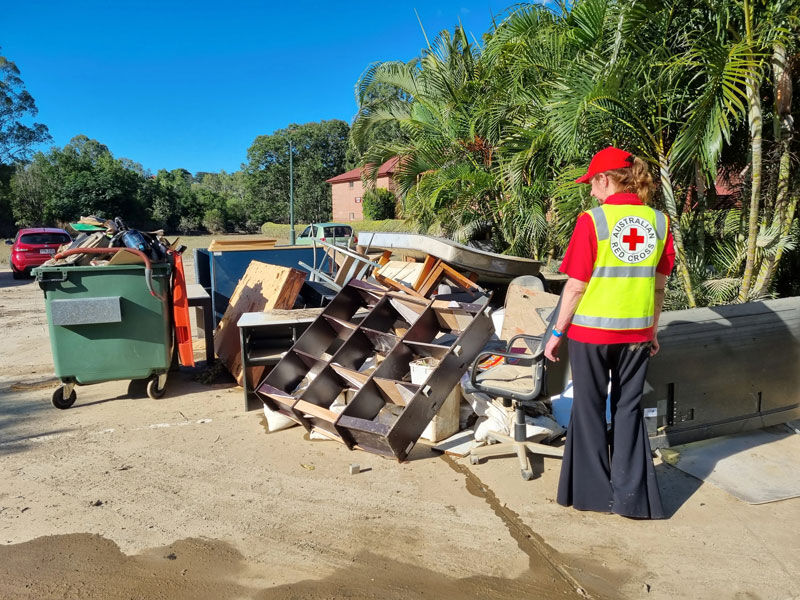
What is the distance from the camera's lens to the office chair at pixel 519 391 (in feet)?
12.0

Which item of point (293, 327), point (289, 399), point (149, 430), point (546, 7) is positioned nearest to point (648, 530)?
point (289, 399)

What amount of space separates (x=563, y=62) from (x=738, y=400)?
16.8 ft

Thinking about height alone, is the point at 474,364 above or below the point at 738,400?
above

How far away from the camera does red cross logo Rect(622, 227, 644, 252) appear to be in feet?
10.3

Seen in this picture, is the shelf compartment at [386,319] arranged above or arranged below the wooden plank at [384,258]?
below

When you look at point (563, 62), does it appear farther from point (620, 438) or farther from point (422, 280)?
point (620, 438)

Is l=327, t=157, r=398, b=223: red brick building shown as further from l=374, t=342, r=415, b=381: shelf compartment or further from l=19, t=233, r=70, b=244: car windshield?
l=374, t=342, r=415, b=381: shelf compartment

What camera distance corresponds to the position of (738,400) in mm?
4301

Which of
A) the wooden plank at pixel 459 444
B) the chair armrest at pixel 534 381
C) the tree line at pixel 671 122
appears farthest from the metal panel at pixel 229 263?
the chair armrest at pixel 534 381

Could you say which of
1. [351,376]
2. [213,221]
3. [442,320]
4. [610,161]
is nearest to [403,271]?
[442,320]

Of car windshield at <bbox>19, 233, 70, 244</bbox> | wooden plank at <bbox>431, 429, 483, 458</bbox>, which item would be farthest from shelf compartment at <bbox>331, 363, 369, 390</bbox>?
car windshield at <bbox>19, 233, 70, 244</bbox>

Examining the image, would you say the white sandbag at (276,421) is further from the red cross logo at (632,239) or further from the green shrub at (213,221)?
the green shrub at (213,221)

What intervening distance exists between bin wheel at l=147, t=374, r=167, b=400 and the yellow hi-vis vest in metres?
4.24

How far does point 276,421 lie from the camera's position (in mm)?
4879
